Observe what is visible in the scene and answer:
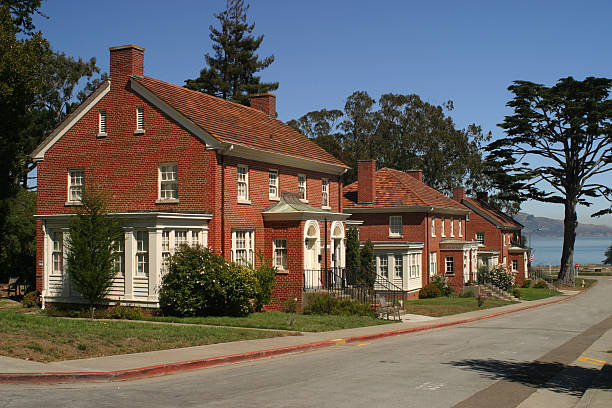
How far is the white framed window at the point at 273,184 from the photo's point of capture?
98.5 feet

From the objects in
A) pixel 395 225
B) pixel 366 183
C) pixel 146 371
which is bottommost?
pixel 146 371

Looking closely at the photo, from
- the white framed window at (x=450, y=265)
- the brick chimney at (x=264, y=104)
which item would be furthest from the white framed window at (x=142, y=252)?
the white framed window at (x=450, y=265)

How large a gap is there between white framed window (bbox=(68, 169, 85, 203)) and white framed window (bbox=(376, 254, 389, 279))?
20218mm

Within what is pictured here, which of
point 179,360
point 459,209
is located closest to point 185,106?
point 179,360

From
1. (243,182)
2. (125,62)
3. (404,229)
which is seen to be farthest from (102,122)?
(404,229)

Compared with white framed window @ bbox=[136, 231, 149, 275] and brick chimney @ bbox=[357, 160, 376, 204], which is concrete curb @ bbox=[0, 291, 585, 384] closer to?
white framed window @ bbox=[136, 231, 149, 275]

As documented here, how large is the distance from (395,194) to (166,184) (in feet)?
74.5

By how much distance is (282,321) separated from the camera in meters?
22.7

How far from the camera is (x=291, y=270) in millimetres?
28250

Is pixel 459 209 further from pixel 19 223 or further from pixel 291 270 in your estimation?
pixel 19 223

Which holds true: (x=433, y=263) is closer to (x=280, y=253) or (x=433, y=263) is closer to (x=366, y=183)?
(x=366, y=183)

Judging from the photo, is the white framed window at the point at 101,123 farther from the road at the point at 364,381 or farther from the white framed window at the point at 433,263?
the white framed window at the point at 433,263

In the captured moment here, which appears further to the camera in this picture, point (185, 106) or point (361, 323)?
point (185, 106)

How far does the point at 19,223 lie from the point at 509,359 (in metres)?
33.7
